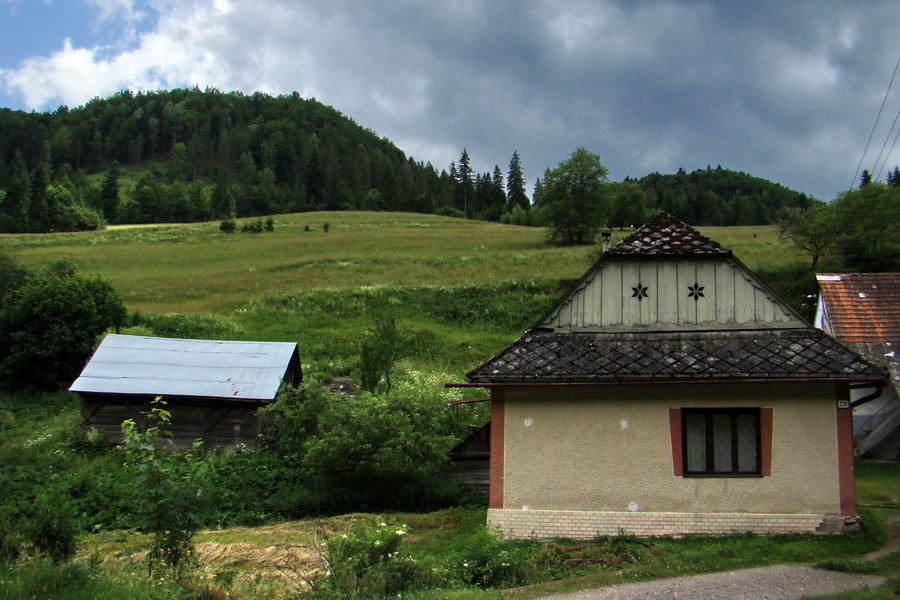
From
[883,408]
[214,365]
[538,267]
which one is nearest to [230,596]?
[214,365]

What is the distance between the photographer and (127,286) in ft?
165

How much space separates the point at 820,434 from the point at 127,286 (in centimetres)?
4912

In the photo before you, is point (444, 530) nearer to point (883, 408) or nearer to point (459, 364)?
point (883, 408)

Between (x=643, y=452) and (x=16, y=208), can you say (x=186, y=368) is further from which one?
(x=16, y=208)

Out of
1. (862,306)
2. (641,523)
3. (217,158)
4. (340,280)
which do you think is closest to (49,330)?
(340,280)

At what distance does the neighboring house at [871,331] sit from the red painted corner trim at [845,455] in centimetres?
1013

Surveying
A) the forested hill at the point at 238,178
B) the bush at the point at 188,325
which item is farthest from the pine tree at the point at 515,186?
the bush at the point at 188,325

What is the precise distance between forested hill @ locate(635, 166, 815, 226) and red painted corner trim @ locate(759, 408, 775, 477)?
300ft

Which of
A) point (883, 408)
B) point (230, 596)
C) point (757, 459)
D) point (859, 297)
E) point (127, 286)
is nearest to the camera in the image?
point (230, 596)

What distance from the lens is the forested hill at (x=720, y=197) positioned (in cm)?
11338

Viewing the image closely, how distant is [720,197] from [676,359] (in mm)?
130878

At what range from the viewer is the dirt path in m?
8.60

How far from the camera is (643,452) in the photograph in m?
12.0

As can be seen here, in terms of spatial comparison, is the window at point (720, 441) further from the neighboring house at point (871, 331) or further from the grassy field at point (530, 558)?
the neighboring house at point (871, 331)
